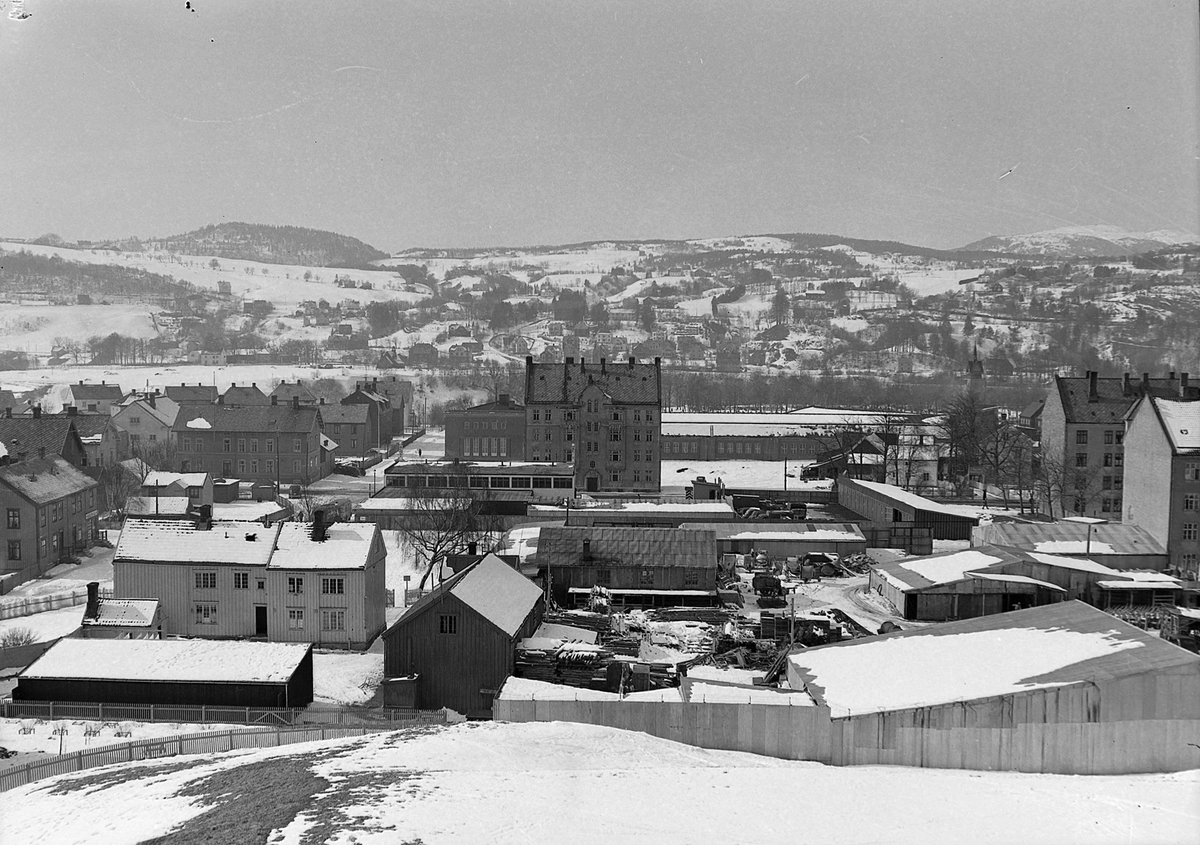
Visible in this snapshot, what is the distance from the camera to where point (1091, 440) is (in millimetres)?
51656

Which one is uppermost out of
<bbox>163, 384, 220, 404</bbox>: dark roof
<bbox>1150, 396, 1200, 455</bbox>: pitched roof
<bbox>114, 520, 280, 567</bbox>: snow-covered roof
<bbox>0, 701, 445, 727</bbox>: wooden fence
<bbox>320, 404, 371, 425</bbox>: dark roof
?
<bbox>1150, 396, 1200, 455</bbox>: pitched roof

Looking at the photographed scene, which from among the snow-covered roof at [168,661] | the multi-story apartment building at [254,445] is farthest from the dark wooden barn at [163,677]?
the multi-story apartment building at [254,445]

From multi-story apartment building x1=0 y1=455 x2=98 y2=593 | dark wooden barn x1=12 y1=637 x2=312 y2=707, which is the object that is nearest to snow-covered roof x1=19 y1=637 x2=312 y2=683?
dark wooden barn x1=12 y1=637 x2=312 y2=707

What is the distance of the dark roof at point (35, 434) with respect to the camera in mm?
46500

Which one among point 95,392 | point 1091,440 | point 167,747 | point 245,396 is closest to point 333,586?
point 167,747

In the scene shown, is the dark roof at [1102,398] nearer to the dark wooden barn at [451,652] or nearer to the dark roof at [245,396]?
the dark wooden barn at [451,652]

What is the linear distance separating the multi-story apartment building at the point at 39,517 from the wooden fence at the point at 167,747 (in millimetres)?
20764

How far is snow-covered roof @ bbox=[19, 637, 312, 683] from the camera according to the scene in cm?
2211

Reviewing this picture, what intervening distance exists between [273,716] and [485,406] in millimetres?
51485

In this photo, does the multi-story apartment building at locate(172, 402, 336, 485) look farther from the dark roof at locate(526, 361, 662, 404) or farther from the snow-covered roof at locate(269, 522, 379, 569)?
the snow-covered roof at locate(269, 522, 379, 569)

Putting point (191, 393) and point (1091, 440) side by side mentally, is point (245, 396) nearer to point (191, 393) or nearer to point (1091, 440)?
point (191, 393)

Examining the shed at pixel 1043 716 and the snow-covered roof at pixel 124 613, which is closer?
the shed at pixel 1043 716

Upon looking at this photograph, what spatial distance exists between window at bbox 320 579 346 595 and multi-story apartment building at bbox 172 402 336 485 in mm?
34450

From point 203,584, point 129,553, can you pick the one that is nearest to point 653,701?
point 203,584
